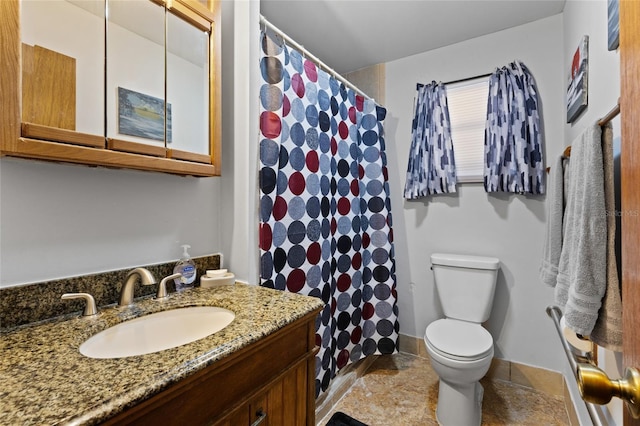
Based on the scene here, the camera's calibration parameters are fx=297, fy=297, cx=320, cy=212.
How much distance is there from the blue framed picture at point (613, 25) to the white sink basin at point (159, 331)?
1.49m

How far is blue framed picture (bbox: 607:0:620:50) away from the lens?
3.06 ft

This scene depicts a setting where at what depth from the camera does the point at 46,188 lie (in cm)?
87

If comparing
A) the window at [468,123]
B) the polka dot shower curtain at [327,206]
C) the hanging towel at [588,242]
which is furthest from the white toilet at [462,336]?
the hanging towel at [588,242]

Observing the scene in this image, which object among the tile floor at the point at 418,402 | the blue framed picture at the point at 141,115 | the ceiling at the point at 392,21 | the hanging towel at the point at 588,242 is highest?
the ceiling at the point at 392,21

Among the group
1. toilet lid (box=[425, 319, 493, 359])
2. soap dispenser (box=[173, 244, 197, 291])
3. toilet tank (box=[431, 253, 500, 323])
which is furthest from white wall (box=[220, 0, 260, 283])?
toilet tank (box=[431, 253, 500, 323])

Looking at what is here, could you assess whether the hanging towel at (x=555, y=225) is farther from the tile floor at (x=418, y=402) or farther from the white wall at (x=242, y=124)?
the white wall at (x=242, y=124)

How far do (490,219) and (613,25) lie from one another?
1298 mm

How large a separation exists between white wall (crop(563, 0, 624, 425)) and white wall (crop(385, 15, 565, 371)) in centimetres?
28

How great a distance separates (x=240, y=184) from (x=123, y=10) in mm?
694

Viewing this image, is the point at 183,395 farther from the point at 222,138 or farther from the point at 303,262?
the point at 222,138

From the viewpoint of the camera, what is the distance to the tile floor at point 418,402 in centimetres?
166

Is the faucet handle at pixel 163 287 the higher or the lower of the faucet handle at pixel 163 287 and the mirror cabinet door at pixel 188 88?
the lower

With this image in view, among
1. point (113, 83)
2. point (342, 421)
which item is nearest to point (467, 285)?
point (342, 421)

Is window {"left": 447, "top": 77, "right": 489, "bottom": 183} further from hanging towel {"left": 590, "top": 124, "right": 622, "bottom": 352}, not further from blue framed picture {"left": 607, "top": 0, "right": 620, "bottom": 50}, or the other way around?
hanging towel {"left": 590, "top": 124, "right": 622, "bottom": 352}
